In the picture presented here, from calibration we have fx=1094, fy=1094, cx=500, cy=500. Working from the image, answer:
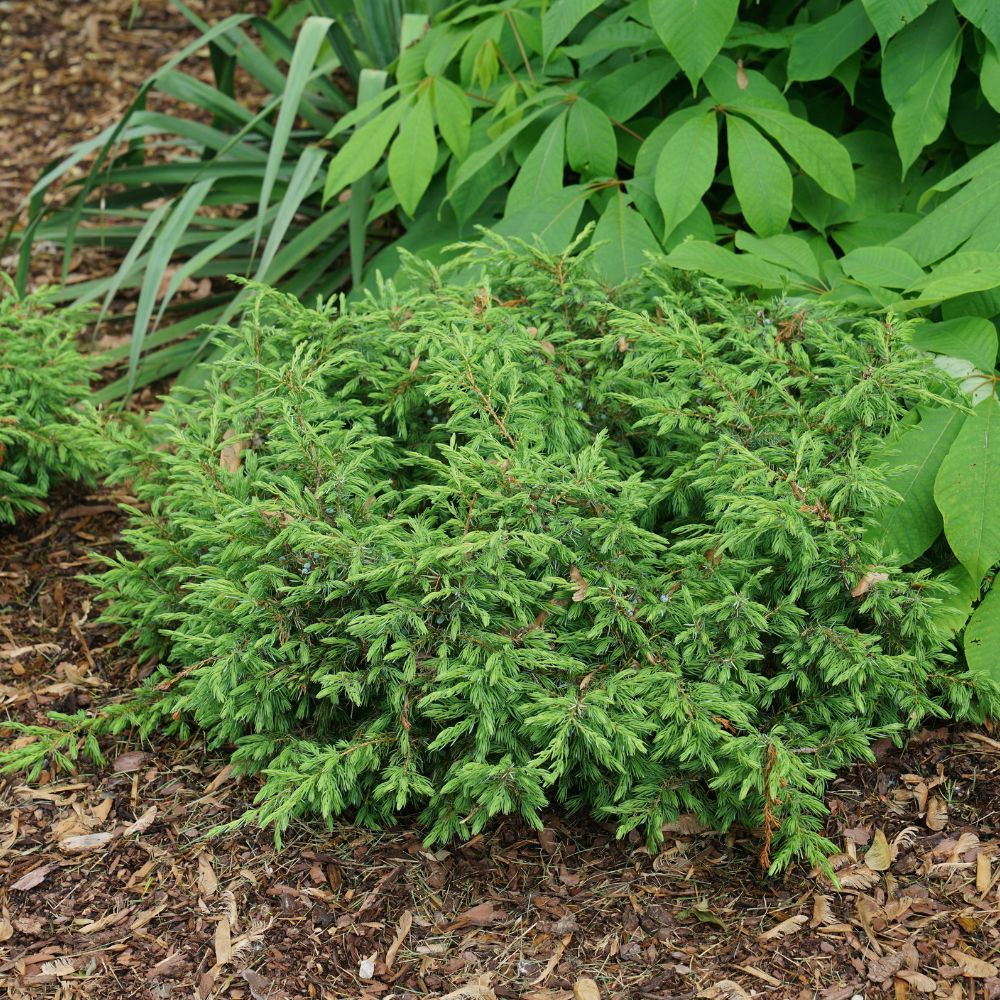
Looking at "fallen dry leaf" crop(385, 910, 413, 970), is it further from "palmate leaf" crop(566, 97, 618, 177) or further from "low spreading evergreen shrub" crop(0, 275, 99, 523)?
"palmate leaf" crop(566, 97, 618, 177)

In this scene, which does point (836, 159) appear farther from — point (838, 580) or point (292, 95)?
point (292, 95)

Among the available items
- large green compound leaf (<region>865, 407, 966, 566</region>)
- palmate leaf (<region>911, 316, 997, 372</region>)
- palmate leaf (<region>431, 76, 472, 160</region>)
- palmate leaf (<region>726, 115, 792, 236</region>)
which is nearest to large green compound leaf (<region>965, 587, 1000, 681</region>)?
large green compound leaf (<region>865, 407, 966, 566</region>)

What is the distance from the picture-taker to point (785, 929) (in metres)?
1.79

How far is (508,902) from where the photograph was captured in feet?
6.15

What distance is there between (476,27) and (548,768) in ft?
5.88

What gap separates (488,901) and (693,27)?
165cm

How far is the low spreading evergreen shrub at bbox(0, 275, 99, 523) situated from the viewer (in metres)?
2.48

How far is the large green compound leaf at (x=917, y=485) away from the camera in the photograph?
1.94 meters

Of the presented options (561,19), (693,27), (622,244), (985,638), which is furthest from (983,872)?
(561,19)

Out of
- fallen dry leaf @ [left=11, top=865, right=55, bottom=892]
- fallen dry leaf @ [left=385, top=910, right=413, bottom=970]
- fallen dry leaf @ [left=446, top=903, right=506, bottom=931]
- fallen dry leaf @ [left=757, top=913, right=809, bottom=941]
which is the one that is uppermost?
fallen dry leaf @ [left=11, top=865, right=55, bottom=892]

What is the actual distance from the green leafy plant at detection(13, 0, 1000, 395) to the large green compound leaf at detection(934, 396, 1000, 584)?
0.27 m

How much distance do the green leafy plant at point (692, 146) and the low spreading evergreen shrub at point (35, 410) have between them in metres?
0.22

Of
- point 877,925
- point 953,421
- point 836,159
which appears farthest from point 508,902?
point 836,159

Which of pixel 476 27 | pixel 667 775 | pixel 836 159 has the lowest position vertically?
pixel 667 775
